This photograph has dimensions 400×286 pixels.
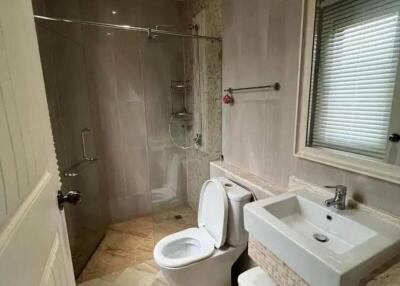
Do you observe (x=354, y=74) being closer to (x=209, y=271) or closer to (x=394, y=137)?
(x=394, y=137)

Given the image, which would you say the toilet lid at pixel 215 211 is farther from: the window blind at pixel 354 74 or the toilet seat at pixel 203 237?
the window blind at pixel 354 74

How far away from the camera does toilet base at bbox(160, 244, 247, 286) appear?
59.1 inches

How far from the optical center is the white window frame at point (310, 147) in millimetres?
978

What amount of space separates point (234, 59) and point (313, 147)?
0.99 metres

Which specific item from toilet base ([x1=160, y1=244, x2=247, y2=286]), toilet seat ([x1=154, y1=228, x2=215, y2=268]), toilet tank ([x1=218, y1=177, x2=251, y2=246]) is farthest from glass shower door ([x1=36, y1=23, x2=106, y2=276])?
toilet tank ([x1=218, y1=177, x2=251, y2=246])

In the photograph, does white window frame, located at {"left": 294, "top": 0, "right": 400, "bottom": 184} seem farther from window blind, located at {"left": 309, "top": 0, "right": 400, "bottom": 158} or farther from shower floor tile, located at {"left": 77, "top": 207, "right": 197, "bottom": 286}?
shower floor tile, located at {"left": 77, "top": 207, "right": 197, "bottom": 286}

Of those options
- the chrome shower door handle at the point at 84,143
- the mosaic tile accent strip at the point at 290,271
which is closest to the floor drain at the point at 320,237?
the mosaic tile accent strip at the point at 290,271

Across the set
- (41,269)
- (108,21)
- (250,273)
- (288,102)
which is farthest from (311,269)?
(108,21)

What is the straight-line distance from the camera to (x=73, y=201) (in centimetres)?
92

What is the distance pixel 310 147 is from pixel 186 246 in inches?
47.5

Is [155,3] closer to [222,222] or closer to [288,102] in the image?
[288,102]

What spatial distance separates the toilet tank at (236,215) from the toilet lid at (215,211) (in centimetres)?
4

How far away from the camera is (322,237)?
1.08 m

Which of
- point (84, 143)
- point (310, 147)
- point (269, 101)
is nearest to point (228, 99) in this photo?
point (269, 101)
